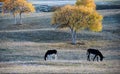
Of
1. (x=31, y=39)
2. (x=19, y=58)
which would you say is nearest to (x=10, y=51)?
(x=19, y=58)

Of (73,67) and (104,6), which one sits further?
(104,6)

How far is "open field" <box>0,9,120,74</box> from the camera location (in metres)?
33.1

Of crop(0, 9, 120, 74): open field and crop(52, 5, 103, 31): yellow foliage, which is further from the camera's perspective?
crop(52, 5, 103, 31): yellow foliage

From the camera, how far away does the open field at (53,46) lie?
33.1 metres

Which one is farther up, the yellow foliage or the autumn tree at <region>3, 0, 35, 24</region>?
the yellow foliage

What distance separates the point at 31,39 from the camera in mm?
80875

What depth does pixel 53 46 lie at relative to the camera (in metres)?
71.4

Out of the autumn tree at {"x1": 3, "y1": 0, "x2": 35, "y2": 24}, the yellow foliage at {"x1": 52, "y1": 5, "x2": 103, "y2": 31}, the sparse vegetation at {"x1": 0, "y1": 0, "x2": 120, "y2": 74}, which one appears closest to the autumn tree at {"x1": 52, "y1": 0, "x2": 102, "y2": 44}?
the yellow foliage at {"x1": 52, "y1": 5, "x2": 103, "y2": 31}

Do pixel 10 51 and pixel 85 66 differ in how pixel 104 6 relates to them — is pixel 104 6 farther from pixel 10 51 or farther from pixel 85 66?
pixel 85 66

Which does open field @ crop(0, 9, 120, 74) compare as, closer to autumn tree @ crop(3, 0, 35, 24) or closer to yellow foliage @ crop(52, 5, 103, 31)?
yellow foliage @ crop(52, 5, 103, 31)

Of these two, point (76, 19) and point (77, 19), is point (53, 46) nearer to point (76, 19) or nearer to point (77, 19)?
point (76, 19)

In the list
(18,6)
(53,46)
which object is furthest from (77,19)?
(18,6)

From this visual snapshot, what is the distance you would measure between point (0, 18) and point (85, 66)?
268 ft

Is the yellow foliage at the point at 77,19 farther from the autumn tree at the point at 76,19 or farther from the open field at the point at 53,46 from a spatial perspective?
the open field at the point at 53,46
